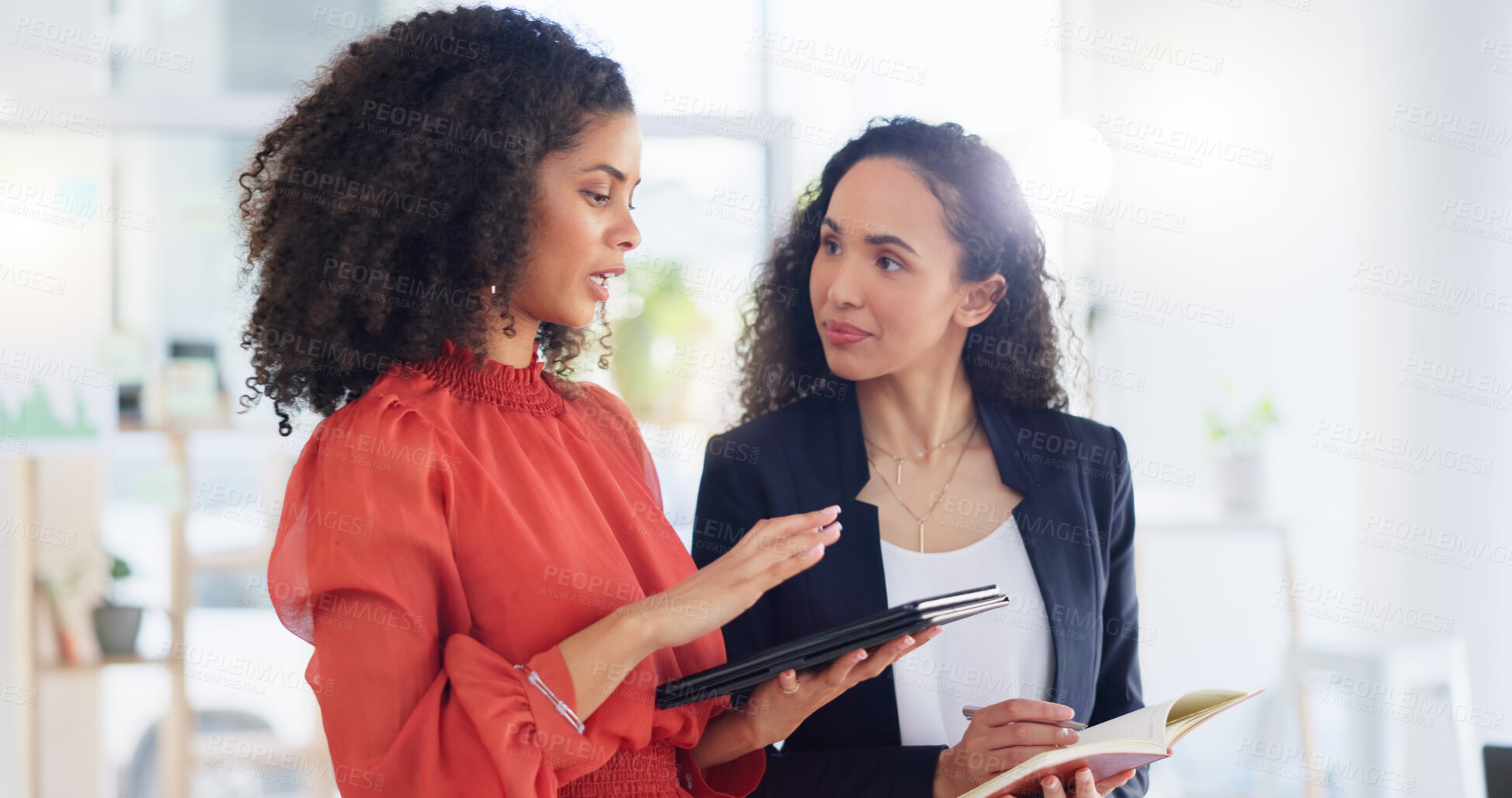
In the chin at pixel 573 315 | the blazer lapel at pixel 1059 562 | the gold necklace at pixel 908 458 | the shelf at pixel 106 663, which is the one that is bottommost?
the shelf at pixel 106 663

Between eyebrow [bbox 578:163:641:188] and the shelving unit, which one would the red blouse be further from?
the shelving unit

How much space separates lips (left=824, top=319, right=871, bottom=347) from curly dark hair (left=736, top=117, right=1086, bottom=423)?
0.13 m

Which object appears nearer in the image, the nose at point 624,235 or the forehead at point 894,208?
the nose at point 624,235

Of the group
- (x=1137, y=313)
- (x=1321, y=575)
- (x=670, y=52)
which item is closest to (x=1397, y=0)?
(x=1137, y=313)

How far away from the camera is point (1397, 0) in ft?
9.68

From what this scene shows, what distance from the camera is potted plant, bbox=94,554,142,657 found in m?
2.96

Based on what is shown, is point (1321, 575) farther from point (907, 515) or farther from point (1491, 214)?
point (907, 515)

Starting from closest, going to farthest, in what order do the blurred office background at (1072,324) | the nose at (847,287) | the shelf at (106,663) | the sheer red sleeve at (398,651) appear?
1. the sheer red sleeve at (398,651)
2. the nose at (847,287)
3. the blurred office background at (1072,324)
4. the shelf at (106,663)

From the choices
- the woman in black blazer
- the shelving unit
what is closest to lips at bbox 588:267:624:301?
the woman in black blazer

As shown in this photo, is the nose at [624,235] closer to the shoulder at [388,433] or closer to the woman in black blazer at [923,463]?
the shoulder at [388,433]

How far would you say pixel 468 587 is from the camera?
1071mm

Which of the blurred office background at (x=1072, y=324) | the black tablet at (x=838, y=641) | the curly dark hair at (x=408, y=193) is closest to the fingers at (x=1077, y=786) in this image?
the black tablet at (x=838, y=641)

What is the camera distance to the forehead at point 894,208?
5.09 feet

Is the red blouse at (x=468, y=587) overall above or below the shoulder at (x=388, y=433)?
below
